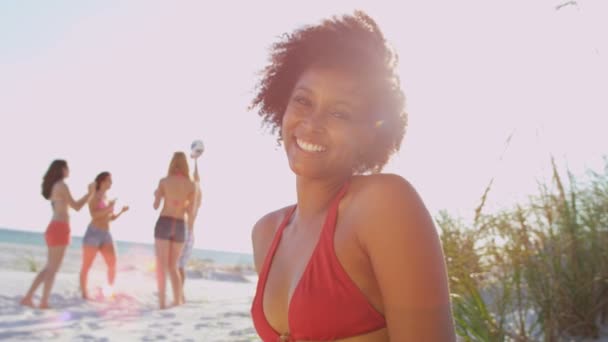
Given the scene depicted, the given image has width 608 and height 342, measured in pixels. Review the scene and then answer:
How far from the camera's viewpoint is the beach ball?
8.77 meters

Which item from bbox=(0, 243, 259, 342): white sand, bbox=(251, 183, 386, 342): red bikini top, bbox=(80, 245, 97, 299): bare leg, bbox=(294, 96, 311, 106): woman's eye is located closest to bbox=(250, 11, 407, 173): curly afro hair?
bbox=(294, 96, 311, 106): woman's eye

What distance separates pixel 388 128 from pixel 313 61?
30 centimetres

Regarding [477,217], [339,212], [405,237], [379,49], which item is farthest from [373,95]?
[477,217]

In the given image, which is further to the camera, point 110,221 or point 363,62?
point 110,221

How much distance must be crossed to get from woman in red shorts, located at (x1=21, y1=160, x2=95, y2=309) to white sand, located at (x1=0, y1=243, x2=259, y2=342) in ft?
1.42

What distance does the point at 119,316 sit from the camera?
7492mm

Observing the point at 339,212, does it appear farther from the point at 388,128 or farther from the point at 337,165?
the point at 388,128

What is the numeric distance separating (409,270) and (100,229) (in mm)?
7882

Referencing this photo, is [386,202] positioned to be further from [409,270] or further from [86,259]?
[86,259]

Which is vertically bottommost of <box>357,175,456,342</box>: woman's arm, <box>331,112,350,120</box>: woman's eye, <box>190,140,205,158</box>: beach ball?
<box>357,175,456,342</box>: woman's arm

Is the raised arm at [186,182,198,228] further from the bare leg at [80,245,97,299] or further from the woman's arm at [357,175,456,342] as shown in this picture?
the woman's arm at [357,175,456,342]

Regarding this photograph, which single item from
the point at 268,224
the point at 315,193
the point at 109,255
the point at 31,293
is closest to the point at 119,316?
the point at 31,293

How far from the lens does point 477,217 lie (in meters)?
3.55

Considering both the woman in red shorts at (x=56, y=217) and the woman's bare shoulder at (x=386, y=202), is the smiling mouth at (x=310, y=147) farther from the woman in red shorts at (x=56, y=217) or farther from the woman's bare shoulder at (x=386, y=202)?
the woman in red shorts at (x=56, y=217)
